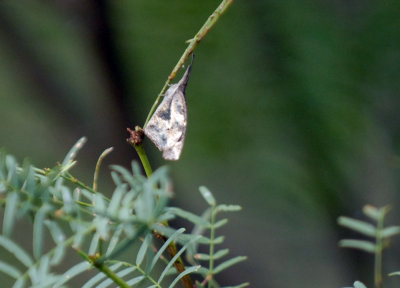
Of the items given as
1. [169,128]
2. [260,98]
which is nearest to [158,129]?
[169,128]

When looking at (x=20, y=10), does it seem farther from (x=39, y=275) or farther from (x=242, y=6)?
(x=39, y=275)

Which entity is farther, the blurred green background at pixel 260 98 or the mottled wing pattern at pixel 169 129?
the blurred green background at pixel 260 98

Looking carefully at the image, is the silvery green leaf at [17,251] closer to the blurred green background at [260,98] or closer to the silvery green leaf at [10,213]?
the silvery green leaf at [10,213]

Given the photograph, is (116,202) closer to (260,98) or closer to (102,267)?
(102,267)

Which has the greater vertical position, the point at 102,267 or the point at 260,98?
the point at 260,98

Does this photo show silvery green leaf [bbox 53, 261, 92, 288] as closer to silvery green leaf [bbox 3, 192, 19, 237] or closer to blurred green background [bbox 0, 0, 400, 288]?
silvery green leaf [bbox 3, 192, 19, 237]

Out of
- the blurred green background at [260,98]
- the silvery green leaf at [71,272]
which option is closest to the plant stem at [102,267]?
the silvery green leaf at [71,272]

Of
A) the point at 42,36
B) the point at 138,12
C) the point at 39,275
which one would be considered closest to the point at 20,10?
the point at 42,36

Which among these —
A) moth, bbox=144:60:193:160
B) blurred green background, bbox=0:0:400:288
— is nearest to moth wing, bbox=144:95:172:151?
moth, bbox=144:60:193:160

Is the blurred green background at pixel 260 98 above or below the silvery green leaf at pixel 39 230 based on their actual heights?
above

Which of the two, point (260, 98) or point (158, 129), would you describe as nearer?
point (158, 129)
